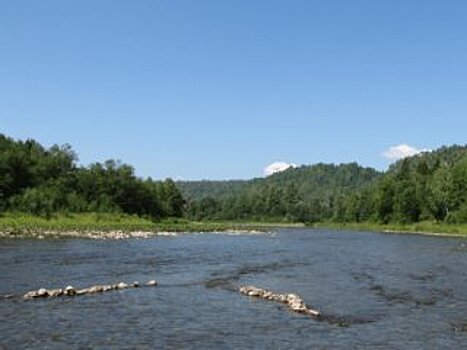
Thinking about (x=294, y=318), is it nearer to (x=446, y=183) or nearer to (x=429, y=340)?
(x=429, y=340)

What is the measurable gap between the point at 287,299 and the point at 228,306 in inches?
111

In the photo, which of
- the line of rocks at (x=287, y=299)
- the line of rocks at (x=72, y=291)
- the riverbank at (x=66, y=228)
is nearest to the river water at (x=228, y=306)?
the line of rocks at (x=287, y=299)

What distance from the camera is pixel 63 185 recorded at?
138 meters

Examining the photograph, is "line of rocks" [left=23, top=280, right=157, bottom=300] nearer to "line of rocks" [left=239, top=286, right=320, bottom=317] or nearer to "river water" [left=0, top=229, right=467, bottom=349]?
"river water" [left=0, top=229, right=467, bottom=349]

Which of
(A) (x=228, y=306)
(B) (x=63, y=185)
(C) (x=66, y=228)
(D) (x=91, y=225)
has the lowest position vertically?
(A) (x=228, y=306)

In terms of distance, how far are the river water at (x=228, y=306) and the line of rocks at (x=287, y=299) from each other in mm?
473

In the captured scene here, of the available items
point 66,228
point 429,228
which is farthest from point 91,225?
point 429,228

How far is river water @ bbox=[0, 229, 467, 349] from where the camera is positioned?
72.4 feet

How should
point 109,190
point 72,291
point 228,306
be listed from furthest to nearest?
point 109,190
point 72,291
point 228,306

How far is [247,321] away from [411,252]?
46.6m

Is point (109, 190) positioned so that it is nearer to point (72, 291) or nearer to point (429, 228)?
point (429, 228)

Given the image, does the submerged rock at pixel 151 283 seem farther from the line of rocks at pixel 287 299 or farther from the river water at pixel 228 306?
the line of rocks at pixel 287 299

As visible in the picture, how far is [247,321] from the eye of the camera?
2545 cm

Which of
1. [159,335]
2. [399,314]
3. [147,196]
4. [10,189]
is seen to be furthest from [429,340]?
[147,196]
